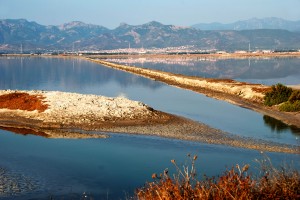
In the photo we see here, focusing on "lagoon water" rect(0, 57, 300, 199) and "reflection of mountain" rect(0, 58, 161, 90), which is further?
"reflection of mountain" rect(0, 58, 161, 90)

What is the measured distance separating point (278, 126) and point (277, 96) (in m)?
13.2

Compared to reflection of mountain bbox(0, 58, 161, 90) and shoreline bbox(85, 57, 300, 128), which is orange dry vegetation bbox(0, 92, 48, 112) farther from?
reflection of mountain bbox(0, 58, 161, 90)

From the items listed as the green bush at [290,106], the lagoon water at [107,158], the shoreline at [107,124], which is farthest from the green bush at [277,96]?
the shoreline at [107,124]

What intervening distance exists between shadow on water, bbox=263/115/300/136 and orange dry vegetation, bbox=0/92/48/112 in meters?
18.1

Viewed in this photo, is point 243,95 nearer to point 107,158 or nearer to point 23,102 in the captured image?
point 23,102

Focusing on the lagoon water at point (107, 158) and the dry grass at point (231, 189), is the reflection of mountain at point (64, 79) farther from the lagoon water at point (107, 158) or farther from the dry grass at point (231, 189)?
the dry grass at point (231, 189)

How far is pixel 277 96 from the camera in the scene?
48.0 metres

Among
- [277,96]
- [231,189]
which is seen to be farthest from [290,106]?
[231,189]

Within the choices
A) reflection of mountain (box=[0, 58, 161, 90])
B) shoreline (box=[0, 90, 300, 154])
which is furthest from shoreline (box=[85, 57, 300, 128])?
shoreline (box=[0, 90, 300, 154])

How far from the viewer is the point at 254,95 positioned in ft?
179

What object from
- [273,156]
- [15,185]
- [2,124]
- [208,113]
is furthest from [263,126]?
[15,185]

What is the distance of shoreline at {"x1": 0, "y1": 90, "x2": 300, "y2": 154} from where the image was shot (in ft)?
96.8

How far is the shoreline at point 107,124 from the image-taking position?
2952 centimetres

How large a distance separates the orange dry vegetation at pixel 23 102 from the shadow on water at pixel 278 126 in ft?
59.5
